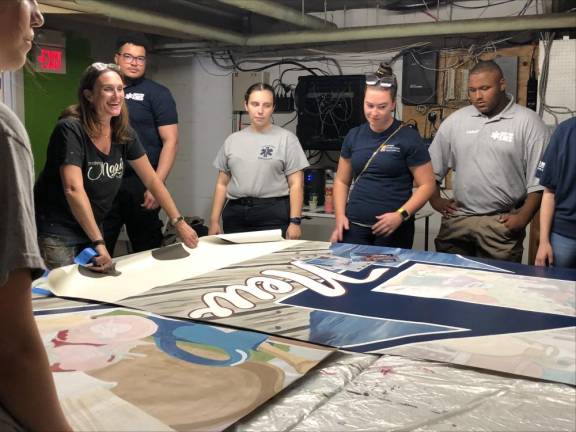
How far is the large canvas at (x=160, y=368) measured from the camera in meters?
1.00

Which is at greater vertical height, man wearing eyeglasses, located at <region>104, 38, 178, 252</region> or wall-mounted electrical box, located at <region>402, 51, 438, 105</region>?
wall-mounted electrical box, located at <region>402, 51, 438, 105</region>

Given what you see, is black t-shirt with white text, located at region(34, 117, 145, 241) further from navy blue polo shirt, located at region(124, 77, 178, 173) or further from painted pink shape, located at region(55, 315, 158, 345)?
navy blue polo shirt, located at region(124, 77, 178, 173)

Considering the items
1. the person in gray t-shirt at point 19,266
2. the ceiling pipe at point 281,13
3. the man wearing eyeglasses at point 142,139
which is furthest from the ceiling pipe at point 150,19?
the person in gray t-shirt at point 19,266

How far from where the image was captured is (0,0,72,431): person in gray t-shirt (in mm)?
665

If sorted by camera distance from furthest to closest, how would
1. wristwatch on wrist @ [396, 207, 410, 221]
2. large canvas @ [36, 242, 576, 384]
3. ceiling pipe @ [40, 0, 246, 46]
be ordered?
ceiling pipe @ [40, 0, 246, 46], wristwatch on wrist @ [396, 207, 410, 221], large canvas @ [36, 242, 576, 384]

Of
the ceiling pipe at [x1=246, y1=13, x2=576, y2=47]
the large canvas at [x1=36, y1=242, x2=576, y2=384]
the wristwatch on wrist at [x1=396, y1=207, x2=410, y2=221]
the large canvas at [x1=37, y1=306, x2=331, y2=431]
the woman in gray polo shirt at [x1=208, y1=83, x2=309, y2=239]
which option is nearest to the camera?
the large canvas at [x1=37, y1=306, x2=331, y2=431]

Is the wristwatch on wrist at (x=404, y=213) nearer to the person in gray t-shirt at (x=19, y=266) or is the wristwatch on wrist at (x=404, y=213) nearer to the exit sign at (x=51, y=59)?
the person in gray t-shirt at (x=19, y=266)

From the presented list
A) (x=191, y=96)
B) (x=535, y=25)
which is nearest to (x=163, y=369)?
(x=535, y=25)

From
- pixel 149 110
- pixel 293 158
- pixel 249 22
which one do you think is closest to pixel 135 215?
pixel 149 110

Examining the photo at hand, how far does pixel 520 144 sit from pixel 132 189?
6.10 ft

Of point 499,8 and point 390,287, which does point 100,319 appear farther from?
point 499,8

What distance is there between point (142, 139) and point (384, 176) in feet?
4.33

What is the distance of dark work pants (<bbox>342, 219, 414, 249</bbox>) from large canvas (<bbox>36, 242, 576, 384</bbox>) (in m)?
0.51

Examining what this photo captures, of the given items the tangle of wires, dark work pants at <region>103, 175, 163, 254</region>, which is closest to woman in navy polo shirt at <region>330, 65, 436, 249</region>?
dark work pants at <region>103, 175, 163, 254</region>
